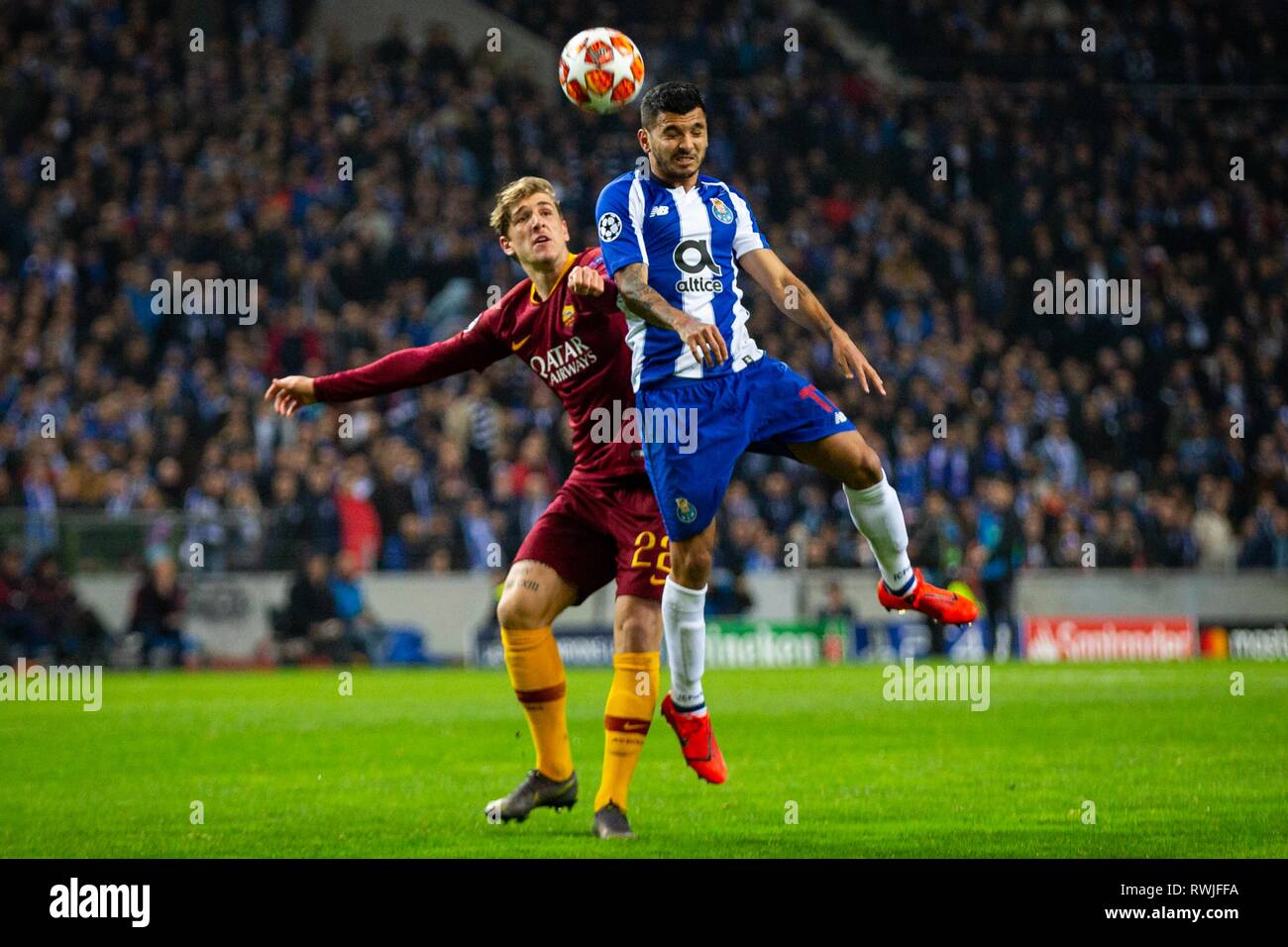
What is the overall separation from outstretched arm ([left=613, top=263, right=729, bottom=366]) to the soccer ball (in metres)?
1.23

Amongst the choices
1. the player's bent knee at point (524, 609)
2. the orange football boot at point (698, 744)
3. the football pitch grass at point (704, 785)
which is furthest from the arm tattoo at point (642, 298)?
the football pitch grass at point (704, 785)

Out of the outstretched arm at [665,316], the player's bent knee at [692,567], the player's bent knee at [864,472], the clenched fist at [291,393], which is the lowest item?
the player's bent knee at [692,567]

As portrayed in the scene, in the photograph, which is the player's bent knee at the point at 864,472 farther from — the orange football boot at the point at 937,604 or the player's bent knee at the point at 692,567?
the player's bent knee at the point at 692,567

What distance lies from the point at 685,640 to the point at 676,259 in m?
1.62

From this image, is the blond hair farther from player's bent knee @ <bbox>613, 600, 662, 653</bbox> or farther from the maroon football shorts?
player's bent knee @ <bbox>613, 600, 662, 653</bbox>

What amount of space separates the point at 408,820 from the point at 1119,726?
587 cm

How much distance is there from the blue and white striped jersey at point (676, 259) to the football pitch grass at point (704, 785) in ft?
6.48

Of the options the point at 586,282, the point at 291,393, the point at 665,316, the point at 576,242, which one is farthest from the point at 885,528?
the point at 576,242

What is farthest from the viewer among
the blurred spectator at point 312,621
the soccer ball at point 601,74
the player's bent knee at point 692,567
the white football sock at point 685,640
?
the blurred spectator at point 312,621

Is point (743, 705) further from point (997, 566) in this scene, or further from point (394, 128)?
point (394, 128)

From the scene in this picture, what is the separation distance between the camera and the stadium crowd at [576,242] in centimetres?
2147

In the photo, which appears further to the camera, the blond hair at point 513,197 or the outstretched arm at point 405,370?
the outstretched arm at point 405,370

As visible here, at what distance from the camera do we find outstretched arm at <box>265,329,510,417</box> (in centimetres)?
795
